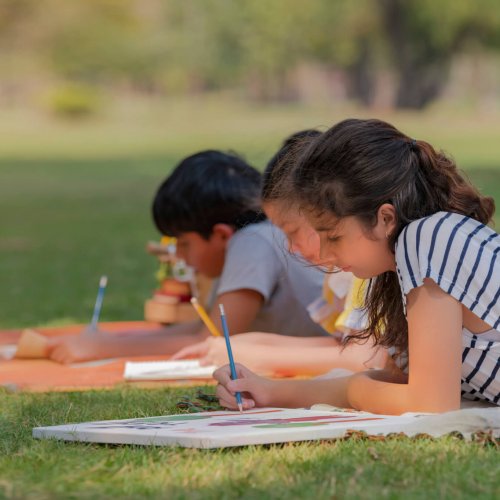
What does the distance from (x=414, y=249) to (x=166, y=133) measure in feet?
88.8

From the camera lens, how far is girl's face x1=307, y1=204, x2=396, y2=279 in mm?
2766

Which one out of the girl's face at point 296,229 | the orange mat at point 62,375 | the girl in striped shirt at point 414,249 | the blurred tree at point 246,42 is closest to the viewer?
the girl in striped shirt at point 414,249

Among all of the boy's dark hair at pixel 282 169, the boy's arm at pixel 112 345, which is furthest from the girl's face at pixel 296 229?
the boy's arm at pixel 112 345

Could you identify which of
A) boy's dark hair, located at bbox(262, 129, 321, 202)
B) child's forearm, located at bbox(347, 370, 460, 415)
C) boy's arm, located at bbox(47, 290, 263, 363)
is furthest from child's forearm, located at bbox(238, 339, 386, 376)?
child's forearm, located at bbox(347, 370, 460, 415)

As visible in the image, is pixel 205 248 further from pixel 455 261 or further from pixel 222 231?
pixel 455 261

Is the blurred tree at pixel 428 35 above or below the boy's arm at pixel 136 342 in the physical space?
above

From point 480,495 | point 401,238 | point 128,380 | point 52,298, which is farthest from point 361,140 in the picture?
point 52,298

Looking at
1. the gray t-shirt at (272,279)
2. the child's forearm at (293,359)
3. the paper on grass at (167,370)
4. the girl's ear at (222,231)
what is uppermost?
the girl's ear at (222,231)

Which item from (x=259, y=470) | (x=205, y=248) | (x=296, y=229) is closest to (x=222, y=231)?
(x=205, y=248)

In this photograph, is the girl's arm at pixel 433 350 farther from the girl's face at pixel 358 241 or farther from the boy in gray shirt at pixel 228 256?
the boy in gray shirt at pixel 228 256

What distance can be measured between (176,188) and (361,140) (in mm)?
1694

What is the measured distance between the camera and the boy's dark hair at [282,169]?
3.22 m

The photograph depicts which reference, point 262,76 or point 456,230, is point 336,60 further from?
point 456,230

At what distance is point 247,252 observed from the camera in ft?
14.1
